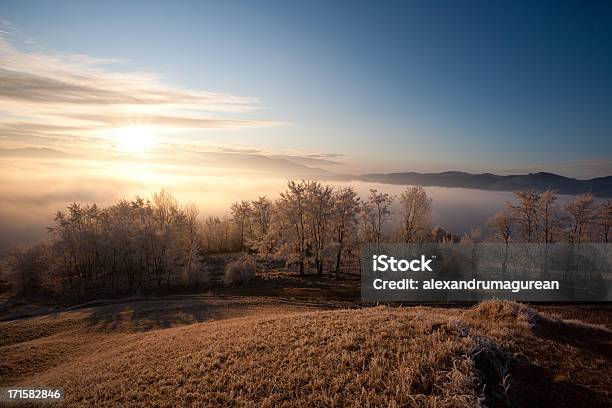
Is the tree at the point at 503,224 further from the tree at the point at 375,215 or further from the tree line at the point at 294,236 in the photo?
the tree at the point at 375,215

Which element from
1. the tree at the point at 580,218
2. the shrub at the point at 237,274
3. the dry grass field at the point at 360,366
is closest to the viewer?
the dry grass field at the point at 360,366

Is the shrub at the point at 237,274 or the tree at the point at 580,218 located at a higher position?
the tree at the point at 580,218

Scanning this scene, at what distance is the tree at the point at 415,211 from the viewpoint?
63.5 metres

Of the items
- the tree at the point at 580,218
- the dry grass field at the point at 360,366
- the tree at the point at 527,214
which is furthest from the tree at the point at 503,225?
the dry grass field at the point at 360,366

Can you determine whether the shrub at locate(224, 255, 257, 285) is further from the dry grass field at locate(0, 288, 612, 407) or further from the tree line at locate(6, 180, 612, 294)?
the dry grass field at locate(0, 288, 612, 407)

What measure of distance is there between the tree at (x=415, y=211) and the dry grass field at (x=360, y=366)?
149ft

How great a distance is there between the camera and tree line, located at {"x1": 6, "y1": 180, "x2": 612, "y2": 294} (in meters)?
57.7

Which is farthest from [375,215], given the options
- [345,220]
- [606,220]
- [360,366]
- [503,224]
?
[360,366]

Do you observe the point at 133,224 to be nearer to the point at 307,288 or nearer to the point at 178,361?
the point at 307,288

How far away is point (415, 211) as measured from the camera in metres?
64.9

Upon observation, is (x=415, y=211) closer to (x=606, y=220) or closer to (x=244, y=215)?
(x=606, y=220)

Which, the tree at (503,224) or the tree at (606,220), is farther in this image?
the tree at (503,224)

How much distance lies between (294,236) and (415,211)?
2285 centimetres

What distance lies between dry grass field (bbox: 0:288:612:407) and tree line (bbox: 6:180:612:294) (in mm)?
39270
